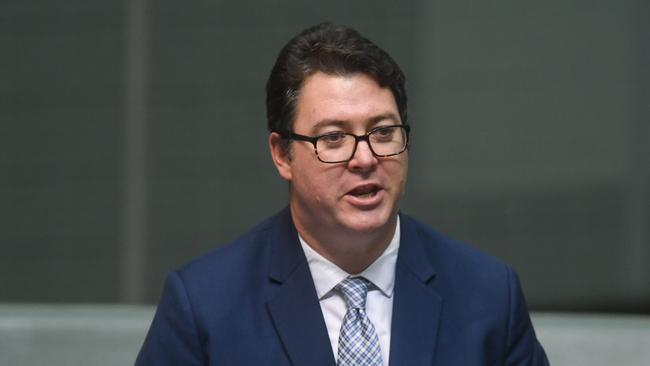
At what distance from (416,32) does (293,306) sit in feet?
11.4

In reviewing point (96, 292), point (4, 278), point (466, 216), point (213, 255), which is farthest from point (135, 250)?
point (213, 255)

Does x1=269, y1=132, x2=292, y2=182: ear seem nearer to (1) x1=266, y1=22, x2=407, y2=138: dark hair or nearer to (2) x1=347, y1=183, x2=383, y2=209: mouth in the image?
(1) x1=266, y1=22, x2=407, y2=138: dark hair

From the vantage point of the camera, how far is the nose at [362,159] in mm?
2750

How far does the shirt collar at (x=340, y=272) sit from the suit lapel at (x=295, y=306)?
0.07ft

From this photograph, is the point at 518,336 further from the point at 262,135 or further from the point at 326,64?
the point at 262,135

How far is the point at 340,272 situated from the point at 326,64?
0.54m

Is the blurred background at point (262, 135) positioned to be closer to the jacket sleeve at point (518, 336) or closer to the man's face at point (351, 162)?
the jacket sleeve at point (518, 336)

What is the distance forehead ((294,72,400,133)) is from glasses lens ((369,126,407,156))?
0.03 m

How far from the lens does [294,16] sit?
6250 millimetres

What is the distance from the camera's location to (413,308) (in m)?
2.99

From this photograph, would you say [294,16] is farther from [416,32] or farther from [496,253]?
[496,253]

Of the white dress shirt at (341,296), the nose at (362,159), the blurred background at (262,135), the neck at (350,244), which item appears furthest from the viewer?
the blurred background at (262,135)

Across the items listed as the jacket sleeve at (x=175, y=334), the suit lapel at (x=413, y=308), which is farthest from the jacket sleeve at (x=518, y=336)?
the jacket sleeve at (x=175, y=334)

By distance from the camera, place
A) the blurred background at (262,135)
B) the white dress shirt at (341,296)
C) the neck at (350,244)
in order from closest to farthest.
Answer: the neck at (350,244) → the white dress shirt at (341,296) → the blurred background at (262,135)
